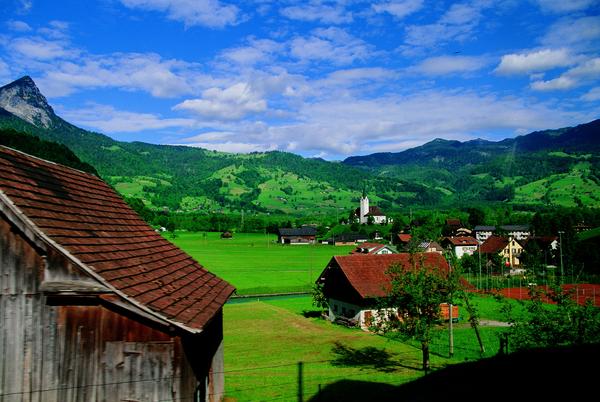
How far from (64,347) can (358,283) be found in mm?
30765

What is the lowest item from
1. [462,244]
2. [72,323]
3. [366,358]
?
[366,358]

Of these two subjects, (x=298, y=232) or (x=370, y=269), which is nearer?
(x=370, y=269)

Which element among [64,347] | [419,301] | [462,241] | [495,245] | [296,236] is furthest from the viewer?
[296,236]

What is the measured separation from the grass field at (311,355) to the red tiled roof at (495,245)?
66.0m

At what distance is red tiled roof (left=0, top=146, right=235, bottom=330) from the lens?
10.5m

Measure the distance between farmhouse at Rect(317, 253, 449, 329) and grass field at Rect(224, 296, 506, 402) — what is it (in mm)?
1694

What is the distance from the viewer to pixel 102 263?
35.5ft

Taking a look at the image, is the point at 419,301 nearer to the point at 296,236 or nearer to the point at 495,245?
the point at 495,245

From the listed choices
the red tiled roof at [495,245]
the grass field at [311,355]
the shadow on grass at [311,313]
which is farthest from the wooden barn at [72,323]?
the red tiled roof at [495,245]

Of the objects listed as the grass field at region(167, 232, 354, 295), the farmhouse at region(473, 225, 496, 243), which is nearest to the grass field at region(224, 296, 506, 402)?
the grass field at region(167, 232, 354, 295)

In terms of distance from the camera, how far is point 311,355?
93.3ft

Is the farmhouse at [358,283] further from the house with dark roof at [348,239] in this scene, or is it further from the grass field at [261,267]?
the house with dark roof at [348,239]

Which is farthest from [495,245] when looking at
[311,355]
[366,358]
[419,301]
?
[419,301]

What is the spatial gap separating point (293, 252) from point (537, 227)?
6709cm
